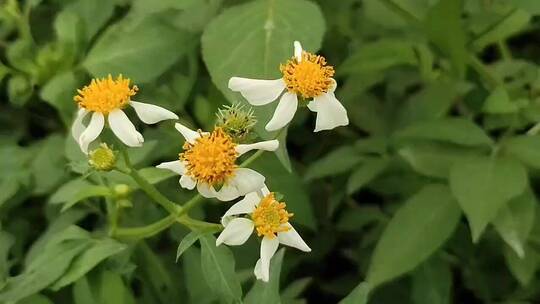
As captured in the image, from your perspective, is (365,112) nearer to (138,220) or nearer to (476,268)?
(476,268)

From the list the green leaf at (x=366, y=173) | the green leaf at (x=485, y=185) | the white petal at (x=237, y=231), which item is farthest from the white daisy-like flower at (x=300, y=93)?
the green leaf at (x=366, y=173)

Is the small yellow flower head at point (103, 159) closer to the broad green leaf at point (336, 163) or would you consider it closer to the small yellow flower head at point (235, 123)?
the small yellow flower head at point (235, 123)

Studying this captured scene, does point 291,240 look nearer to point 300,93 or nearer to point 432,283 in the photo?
point 300,93

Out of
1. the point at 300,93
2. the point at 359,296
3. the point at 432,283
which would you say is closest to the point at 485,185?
the point at 432,283

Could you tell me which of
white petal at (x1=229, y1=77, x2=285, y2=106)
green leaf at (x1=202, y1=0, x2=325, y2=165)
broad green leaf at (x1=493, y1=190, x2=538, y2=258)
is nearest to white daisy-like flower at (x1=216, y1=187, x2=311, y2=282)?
white petal at (x1=229, y1=77, x2=285, y2=106)

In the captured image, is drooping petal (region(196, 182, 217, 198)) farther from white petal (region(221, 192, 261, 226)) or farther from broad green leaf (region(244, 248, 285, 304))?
broad green leaf (region(244, 248, 285, 304))

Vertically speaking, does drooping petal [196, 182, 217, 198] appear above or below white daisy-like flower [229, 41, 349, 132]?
below

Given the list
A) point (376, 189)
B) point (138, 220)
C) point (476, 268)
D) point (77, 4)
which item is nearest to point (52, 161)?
point (138, 220)

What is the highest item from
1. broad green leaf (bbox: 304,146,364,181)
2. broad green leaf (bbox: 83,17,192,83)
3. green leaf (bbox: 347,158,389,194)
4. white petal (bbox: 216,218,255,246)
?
white petal (bbox: 216,218,255,246)
